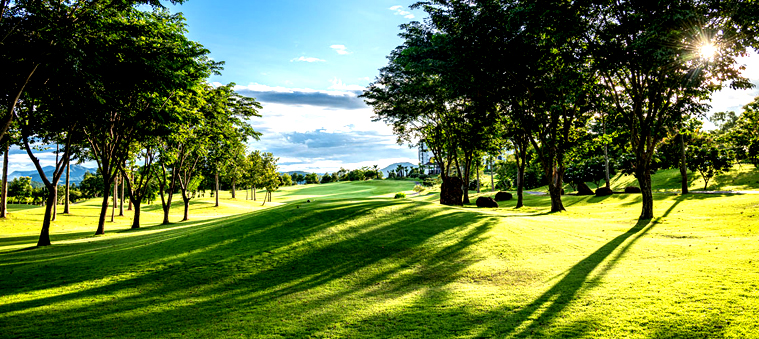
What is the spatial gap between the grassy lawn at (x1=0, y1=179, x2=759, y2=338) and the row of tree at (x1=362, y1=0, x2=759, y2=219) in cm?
662

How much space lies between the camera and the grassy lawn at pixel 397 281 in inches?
262

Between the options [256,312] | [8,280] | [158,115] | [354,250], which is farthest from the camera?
[158,115]

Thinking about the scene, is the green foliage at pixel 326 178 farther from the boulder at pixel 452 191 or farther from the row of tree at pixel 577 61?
the row of tree at pixel 577 61

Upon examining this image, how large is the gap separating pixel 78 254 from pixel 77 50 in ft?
26.7

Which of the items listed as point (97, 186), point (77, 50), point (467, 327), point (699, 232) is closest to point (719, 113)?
point (699, 232)

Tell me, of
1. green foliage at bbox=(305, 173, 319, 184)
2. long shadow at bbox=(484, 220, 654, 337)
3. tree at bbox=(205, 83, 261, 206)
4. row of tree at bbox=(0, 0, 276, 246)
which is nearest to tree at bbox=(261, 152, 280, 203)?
tree at bbox=(205, 83, 261, 206)

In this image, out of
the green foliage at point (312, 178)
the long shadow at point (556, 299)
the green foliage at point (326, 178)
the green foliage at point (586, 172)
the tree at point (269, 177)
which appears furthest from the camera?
the green foliage at point (326, 178)

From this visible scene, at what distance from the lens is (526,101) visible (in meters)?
25.3

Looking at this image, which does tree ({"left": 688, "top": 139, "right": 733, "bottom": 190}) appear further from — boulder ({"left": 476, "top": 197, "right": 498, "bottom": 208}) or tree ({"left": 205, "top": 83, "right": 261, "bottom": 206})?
tree ({"left": 205, "top": 83, "right": 261, "bottom": 206})

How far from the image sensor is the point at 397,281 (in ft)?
31.5

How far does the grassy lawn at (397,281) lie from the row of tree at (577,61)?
6.62 m

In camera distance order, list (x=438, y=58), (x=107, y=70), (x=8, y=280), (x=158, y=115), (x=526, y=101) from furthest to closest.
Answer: (x=526, y=101) → (x=438, y=58) → (x=158, y=115) → (x=107, y=70) → (x=8, y=280)

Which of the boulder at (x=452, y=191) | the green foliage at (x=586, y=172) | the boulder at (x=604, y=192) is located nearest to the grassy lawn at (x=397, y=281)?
the boulder at (x=452, y=191)

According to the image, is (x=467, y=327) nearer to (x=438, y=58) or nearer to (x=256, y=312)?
(x=256, y=312)
